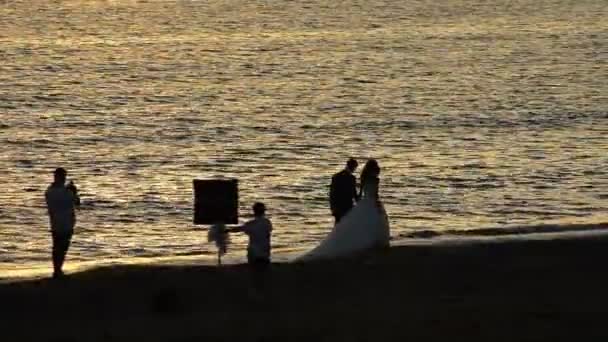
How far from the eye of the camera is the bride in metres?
20.3

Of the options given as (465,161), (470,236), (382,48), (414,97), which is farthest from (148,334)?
(382,48)

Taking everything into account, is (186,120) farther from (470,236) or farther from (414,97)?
(470,236)

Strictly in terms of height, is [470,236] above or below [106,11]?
below

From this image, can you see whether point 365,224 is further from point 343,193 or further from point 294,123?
point 294,123

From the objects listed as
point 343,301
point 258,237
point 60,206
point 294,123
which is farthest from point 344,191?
point 294,123

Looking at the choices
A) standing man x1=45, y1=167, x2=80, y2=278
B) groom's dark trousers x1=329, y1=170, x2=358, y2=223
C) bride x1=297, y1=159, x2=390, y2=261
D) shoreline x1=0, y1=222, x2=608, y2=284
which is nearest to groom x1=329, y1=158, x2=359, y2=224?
groom's dark trousers x1=329, y1=170, x2=358, y2=223

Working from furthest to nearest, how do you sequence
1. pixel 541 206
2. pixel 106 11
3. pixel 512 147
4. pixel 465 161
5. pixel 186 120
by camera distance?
pixel 106 11 → pixel 186 120 → pixel 512 147 → pixel 465 161 → pixel 541 206

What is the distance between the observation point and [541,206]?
36562 millimetres

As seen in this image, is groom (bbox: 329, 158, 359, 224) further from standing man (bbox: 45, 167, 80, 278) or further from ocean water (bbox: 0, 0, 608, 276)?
ocean water (bbox: 0, 0, 608, 276)

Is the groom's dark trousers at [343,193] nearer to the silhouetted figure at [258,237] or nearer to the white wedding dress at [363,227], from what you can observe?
the white wedding dress at [363,227]

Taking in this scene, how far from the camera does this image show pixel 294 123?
57.1 metres

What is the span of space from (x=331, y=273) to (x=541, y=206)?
18.2 metres

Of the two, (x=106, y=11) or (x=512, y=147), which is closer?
(x=512, y=147)

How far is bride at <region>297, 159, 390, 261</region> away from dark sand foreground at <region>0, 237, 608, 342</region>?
27 centimetres
